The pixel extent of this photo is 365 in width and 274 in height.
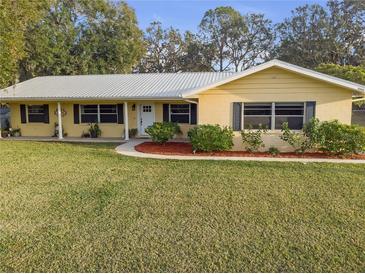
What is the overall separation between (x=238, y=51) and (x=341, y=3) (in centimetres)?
1257

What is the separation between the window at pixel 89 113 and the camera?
51.5ft

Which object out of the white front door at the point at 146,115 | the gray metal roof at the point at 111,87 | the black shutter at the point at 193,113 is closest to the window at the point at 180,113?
the black shutter at the point at 193,113

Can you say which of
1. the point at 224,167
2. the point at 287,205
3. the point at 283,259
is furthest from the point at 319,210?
the point at 224,167

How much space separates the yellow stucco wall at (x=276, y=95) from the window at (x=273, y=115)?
0.25 m

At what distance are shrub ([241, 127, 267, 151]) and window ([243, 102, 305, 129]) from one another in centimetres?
24

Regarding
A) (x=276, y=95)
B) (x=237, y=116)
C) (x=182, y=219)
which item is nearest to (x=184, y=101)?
(x=237, y=116)

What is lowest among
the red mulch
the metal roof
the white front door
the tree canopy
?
the red mulch

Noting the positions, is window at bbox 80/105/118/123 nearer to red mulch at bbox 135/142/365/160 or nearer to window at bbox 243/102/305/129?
red mulch at bbox 135/142/365/160

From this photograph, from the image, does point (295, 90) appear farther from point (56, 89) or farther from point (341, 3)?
point (341, 3)

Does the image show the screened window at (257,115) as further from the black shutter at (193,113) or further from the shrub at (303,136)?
the black shutter at (193,113)

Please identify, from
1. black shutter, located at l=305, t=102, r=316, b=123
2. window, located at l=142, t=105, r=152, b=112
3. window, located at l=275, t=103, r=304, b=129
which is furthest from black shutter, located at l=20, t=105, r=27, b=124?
black shutter, located at l=305, t=102, r=316, b=123

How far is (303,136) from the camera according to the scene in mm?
10805

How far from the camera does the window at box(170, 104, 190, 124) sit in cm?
1473

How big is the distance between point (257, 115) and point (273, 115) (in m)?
0.61
